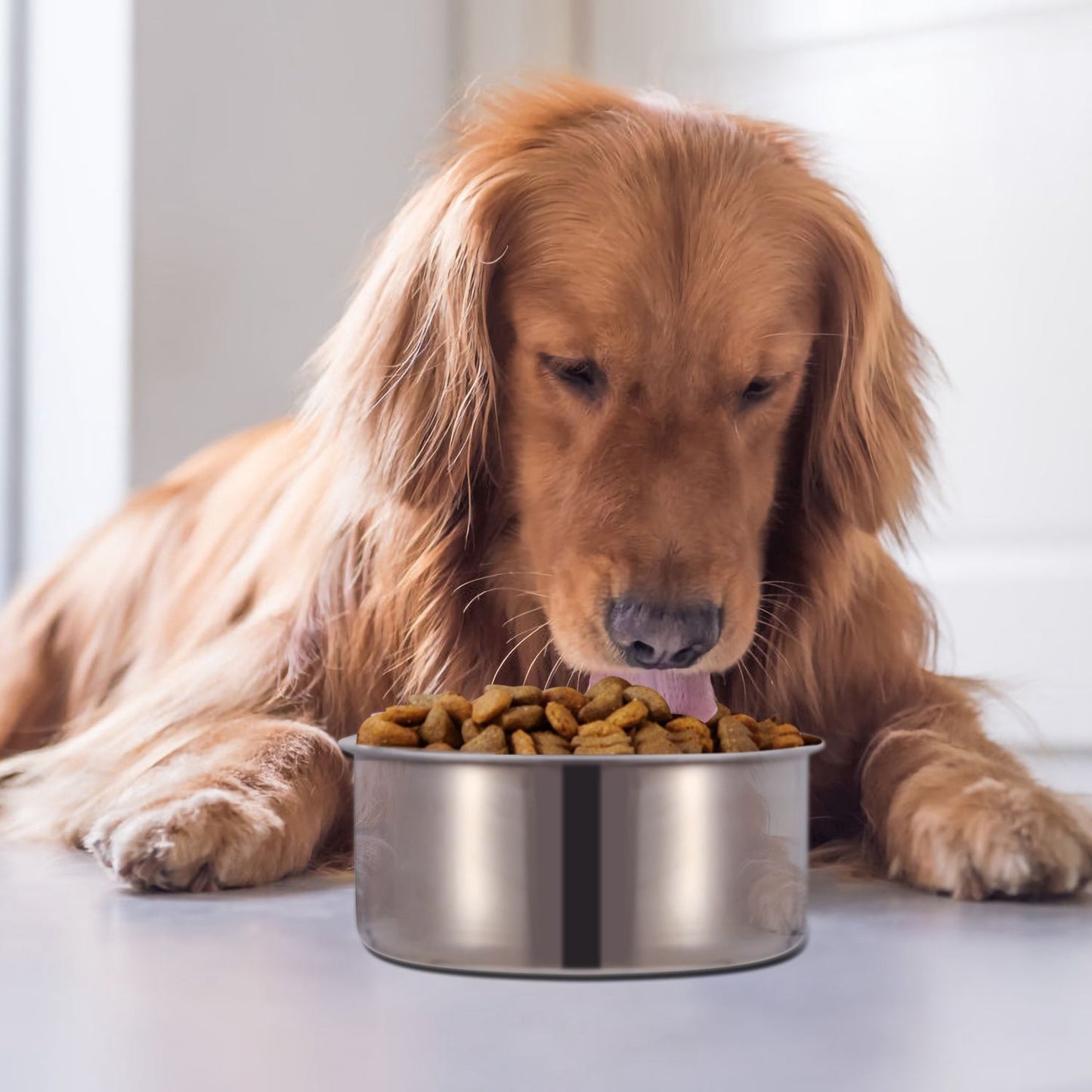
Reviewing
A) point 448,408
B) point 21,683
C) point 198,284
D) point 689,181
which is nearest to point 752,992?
point 448,408

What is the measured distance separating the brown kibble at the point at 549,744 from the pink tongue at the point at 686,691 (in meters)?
0.37

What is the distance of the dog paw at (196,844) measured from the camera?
4.47ft

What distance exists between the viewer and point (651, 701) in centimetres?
126

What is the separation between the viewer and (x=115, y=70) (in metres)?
2.77

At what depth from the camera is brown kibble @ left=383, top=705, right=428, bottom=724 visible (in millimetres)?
1256

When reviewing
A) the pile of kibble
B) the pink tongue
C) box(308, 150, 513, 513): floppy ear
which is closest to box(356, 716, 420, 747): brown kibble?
the pile of kibble

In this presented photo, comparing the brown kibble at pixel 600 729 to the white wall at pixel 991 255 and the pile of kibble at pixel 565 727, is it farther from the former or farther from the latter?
the white wall at pixel 991 255

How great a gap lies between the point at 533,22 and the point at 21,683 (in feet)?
6.24

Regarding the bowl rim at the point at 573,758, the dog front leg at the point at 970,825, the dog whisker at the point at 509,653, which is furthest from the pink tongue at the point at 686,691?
the bowl rim at the point at 573,758

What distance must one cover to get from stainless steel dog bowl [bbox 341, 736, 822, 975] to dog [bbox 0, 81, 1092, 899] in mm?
326

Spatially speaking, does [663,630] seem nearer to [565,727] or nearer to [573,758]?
[565,727]

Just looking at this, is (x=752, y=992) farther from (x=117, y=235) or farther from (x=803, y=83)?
(x=803, y=83)

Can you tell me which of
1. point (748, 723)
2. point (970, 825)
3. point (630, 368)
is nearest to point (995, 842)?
point (970, 825)

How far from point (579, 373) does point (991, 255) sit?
5.55 feet
